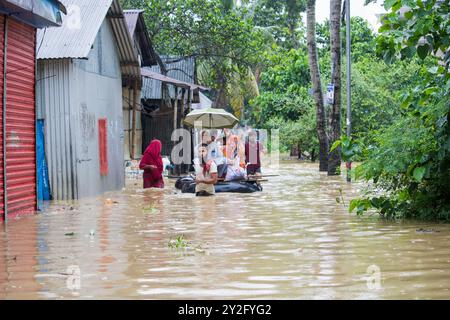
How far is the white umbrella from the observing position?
27359 mm

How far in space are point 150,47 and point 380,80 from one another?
1534 cm

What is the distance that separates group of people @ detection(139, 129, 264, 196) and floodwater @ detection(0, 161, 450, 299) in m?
2.87

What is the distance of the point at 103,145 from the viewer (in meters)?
21.8

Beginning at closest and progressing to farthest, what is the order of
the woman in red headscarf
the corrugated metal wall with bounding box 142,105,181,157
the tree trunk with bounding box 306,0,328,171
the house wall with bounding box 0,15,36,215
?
the house wall with bounding box 0,15,36,215 → the woman in red headscarf → the tree trunk with bounding box 306,0,328,171 → the corrugated metal wall with bounding box 142,105,181,157

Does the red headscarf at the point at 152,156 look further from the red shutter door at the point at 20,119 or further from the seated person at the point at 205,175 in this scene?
the red shutter door at the point at 20,119

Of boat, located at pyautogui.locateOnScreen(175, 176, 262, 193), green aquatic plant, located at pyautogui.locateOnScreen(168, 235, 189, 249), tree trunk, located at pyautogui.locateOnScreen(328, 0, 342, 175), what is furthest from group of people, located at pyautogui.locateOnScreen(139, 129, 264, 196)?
green aquatic plant, located at pyautogui.locateOnScreen(168, 235, 189, 249)

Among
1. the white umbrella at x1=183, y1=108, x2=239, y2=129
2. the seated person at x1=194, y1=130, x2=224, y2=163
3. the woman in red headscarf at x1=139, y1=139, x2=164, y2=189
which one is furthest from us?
the white umbrella at x1=183, y1=108, x2=239, y2=129

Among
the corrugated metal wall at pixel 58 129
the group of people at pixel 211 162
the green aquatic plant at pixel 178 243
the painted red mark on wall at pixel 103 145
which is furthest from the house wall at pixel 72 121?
the green aquatic plant at pixel 178 243

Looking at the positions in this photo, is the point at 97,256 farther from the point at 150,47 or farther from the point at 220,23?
the point at 220,23

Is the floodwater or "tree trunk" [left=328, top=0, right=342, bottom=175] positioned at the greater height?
"tree trunk" [left=328, top=0, right=342, bottom=175]

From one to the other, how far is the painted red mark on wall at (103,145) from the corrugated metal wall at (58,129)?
2.38 meters

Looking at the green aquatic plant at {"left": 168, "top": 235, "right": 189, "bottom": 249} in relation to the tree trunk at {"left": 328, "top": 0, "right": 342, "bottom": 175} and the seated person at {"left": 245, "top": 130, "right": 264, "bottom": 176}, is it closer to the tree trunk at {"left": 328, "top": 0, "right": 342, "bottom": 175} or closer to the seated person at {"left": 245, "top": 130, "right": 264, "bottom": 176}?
the seated person at {"left": 245, "top": 130, "right": 264, "bottom": 176}
